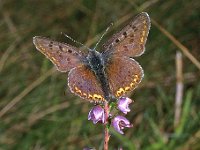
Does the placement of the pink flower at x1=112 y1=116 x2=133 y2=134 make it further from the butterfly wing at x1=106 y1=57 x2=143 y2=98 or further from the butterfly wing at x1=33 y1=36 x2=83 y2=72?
the butterfly wing at x1=33 y1=36 x2=83 y2=72

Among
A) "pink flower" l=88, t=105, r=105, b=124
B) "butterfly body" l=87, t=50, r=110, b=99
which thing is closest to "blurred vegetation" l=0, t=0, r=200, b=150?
"butterfly body" l=87, t=50, r=110, b=99

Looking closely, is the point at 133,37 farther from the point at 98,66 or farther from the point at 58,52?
the point at 58,52

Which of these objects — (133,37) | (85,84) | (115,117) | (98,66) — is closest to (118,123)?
(115,117)

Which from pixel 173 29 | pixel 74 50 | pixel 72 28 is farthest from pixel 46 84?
pixel 74 50

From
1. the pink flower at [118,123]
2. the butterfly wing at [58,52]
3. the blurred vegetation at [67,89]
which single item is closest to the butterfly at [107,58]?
the butterfly wing at [58,52]

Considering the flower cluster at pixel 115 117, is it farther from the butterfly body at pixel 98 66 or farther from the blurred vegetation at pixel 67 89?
the blurred vegetation at pixel 67 89
